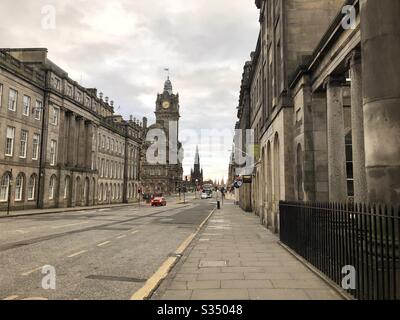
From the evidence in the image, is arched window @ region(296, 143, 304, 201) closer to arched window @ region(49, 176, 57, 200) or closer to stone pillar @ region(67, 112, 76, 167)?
arched window @ region(49, 176, 57, 200)

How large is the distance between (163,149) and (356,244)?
14511cm

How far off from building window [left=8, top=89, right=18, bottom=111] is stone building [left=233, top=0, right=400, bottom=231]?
26.3 metres

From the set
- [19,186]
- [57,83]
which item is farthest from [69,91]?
[19,186]

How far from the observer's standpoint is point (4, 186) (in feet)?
122

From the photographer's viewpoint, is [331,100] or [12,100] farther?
[12,100]

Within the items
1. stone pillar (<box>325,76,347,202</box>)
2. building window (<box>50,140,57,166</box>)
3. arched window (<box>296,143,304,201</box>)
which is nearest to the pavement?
stone pillar (<box>325,76,347,202</box>)

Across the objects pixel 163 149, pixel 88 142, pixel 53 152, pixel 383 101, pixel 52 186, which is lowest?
pixel 52 186

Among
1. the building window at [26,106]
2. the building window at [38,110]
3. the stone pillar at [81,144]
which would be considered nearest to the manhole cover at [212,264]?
the building window at [26,106]

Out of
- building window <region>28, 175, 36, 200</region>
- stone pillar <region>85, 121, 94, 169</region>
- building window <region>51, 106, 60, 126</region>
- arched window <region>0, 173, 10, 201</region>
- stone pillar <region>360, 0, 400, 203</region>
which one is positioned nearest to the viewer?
stone pillar <region>360, 0, 400, 203</region>

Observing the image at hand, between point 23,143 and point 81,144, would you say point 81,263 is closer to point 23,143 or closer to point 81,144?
point 23,143

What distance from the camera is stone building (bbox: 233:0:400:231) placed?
291 inches

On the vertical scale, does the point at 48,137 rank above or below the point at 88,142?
below

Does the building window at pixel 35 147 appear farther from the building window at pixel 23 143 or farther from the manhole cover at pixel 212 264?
the manhole cover at pixel 212 264

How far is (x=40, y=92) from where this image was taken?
145ft
